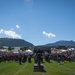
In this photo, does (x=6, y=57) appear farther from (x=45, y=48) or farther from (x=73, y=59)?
(x=45, y=48)

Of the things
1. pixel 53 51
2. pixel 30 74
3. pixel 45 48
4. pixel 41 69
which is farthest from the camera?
pixel 45 48

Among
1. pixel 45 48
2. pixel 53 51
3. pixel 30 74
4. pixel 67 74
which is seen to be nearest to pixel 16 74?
pixel 30 74

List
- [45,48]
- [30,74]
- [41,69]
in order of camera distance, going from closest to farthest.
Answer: [30,74]
[41,69]
[45,48]

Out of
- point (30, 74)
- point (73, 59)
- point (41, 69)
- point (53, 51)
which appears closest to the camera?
point (30, 74)

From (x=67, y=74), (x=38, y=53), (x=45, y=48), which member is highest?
(x=45, y=48)

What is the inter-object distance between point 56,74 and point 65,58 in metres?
40.5

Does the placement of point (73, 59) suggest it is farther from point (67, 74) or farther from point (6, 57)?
point (67, 74)

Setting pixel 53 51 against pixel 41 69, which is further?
pixel 53 51

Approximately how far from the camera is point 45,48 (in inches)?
4405

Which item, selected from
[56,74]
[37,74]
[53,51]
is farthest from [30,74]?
[53,51]

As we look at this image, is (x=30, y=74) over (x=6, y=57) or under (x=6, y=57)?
under

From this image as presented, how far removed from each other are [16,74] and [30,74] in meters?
1.38

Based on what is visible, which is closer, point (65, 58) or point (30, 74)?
point (30, 74)

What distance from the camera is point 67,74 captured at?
25.1m
